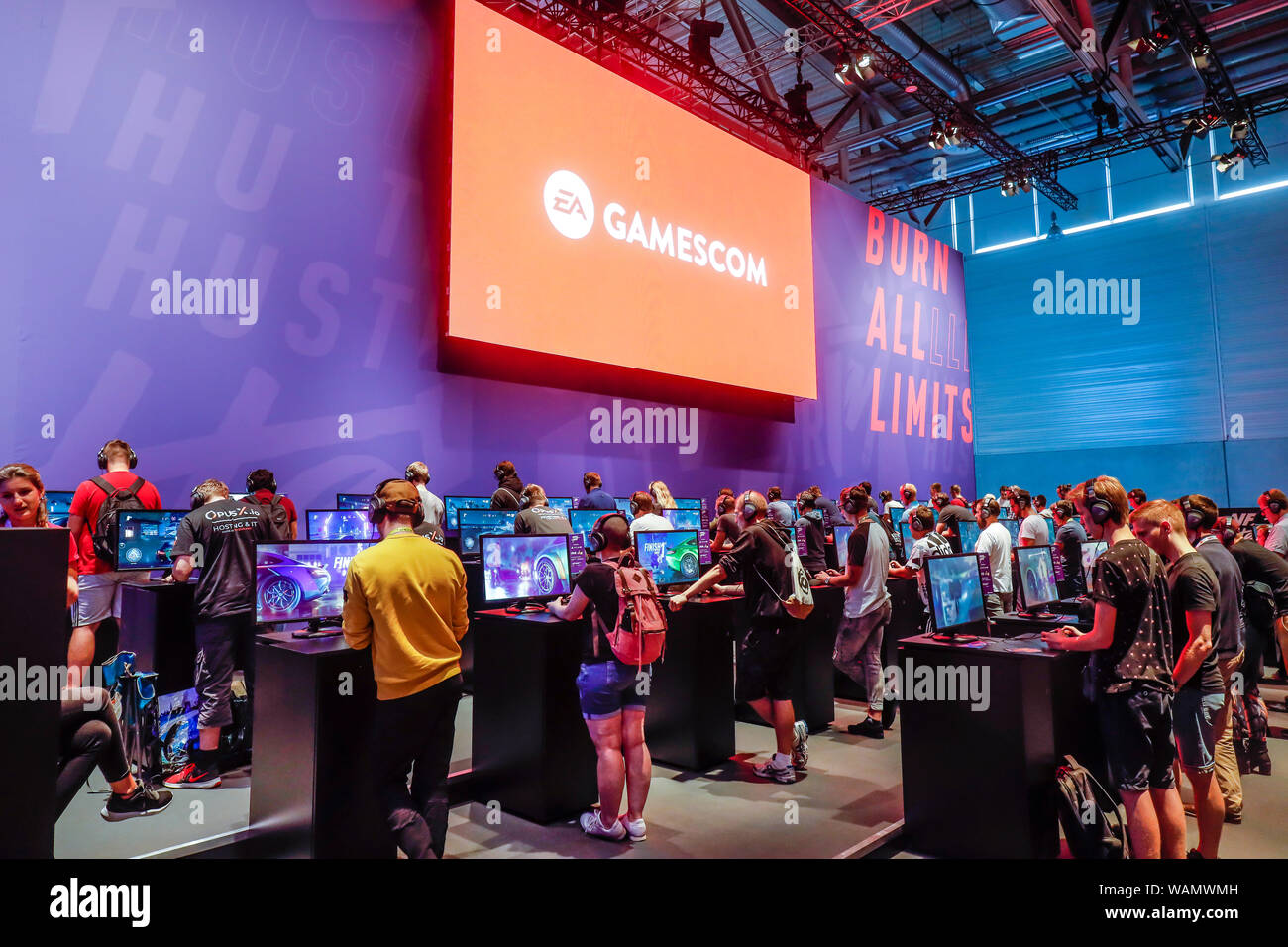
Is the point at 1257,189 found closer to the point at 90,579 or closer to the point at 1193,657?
the point at 1193,657

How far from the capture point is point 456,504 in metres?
7.35

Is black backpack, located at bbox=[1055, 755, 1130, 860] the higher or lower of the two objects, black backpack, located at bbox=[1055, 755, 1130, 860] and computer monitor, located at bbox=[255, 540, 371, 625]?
the lower

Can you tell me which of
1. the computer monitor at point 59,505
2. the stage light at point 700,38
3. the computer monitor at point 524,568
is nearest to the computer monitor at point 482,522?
the computer monitor at point 524,568

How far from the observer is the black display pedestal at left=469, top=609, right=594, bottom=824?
12.2 ft

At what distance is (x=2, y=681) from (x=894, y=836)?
3.37 metres

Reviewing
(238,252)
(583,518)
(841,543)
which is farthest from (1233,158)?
(238,252)

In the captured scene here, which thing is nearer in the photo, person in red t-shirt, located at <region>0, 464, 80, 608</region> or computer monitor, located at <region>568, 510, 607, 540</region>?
person in red t-shirt, located at <region>0, 464, 80, 608</region>

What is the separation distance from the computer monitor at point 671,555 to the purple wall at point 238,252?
11.3ft

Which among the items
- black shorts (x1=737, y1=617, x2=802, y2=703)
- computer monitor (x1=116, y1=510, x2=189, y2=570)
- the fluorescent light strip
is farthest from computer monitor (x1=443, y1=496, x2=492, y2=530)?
the fluorescent light strip

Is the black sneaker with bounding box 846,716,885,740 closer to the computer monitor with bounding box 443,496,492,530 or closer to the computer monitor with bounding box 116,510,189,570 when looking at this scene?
the computer monitor with bounding box 443,496,492,530

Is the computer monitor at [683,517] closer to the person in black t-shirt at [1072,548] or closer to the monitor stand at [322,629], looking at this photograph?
the person in black t-shirt at [1072,548]

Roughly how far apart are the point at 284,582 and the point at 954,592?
3084 millimetres

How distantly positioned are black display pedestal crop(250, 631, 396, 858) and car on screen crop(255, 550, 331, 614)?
0.22 meters
